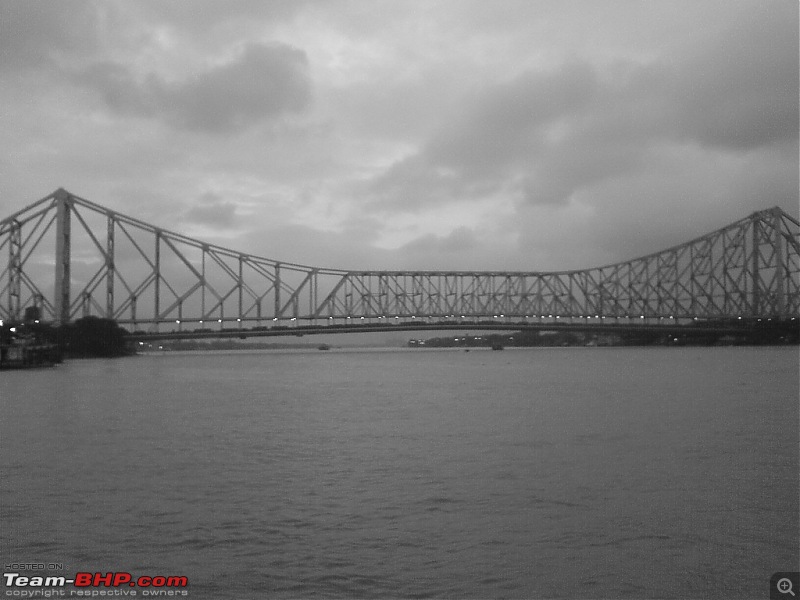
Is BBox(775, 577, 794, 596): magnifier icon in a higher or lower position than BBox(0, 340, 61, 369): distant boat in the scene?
lower

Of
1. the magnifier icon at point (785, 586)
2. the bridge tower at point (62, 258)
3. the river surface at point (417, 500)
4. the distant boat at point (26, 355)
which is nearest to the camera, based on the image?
the magnifier icon at point (785, 586)

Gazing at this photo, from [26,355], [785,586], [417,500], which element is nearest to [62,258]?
[26,355]

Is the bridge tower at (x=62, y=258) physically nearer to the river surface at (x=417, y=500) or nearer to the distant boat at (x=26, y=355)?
the distant boat at (x=26, y=355)

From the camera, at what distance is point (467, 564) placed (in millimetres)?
8039

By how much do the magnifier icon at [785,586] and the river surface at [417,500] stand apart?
16 cm

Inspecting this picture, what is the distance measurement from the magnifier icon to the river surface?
0.54ft

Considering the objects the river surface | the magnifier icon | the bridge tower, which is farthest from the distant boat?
the magnifier icon

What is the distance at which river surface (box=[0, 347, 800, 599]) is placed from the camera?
784cm

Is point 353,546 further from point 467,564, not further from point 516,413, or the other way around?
point 516,413

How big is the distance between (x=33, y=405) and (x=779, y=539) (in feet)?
72.7

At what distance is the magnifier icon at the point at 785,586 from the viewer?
706 cm

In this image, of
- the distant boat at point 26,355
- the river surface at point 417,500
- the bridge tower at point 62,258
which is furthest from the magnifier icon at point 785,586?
the bridge tower at point 62,258

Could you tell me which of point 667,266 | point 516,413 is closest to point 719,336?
point 667,266

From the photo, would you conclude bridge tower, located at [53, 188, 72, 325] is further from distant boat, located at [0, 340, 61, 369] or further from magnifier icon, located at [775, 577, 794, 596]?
magnifier icon, located at [775, 577, 794, 596]
